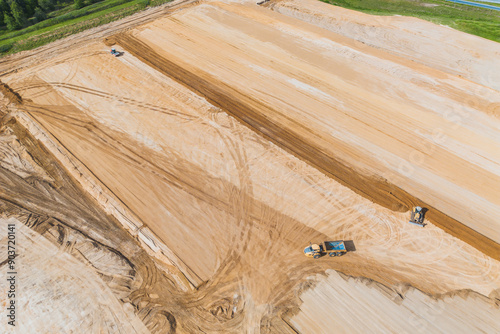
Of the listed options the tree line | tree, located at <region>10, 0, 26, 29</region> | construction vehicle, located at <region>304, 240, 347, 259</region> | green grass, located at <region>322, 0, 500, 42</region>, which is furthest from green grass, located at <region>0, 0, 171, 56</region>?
construction vehicle, located at <region>304, 240, 347, 259</region>

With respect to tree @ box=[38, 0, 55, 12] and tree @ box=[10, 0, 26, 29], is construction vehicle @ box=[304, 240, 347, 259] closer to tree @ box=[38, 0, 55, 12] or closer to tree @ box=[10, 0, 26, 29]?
tree @ box=[10, 0, 26, 29]

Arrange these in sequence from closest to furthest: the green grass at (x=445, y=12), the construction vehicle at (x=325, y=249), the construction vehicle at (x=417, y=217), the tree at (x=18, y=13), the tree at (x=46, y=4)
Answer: the construction vehicle at (x=325, y=249), the construction vehicle at (x=417, y=217), the green grass at (x=445, y=12), the tree at (x=18, y=13), the tree at (x=46, y=4)

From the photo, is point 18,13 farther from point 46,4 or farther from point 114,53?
point 114,53

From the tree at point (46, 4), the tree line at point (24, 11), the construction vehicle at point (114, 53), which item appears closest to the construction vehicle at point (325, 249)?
the construction vehicle at point (114, 53)

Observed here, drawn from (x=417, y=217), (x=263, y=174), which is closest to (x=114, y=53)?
(x=263, y=174)

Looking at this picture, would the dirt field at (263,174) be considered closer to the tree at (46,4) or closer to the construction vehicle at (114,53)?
the construction vehicle at (114,53)

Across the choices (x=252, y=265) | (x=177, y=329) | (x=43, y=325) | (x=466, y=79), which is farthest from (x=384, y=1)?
(x=43, y=325)
